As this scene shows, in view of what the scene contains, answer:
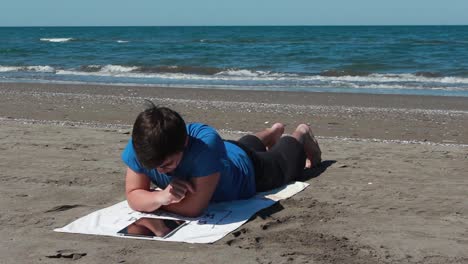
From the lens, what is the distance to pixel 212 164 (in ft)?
13.2

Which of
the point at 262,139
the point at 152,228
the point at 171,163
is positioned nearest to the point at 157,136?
the point at 171,163

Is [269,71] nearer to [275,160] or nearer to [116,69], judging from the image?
[116,69]

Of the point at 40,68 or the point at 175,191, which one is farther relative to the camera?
the point at 40,68

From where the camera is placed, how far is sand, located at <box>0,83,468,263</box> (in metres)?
3.61

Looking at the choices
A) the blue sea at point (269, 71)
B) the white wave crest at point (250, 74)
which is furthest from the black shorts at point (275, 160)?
the white wave crest at point (250, 74)

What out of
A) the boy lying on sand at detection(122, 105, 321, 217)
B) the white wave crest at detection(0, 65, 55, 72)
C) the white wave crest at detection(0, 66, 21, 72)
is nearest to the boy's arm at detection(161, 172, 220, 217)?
the boy lying on sand at detection(122, 105, 321, 217)

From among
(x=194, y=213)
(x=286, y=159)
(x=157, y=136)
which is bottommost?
(x=194, y=213)

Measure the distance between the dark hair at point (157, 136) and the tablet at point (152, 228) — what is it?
44 cm

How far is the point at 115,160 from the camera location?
615 centimetres

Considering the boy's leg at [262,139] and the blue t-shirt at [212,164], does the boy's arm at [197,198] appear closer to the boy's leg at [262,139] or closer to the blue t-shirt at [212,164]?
the blue t-shirt at [212,164]

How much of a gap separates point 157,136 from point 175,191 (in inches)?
22.4

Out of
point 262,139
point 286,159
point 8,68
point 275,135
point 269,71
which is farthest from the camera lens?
point 8,68

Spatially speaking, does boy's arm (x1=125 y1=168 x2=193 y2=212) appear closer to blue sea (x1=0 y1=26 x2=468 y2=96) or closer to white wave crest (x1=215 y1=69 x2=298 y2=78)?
blue sea (x1=0 y1=26 x2=468 y2=96)

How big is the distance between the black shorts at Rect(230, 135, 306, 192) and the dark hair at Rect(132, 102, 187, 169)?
1047 mm
